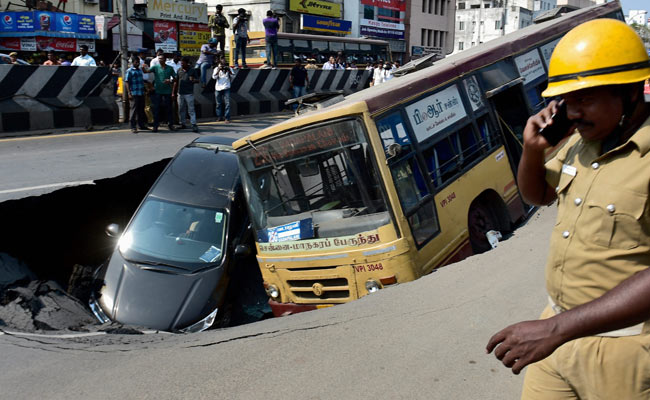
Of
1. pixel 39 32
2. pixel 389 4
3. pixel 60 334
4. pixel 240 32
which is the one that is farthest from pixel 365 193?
pixel 389 4

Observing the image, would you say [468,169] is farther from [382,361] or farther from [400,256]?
[382,361]

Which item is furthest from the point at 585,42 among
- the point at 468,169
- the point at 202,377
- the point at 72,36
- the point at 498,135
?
the point at 72,36

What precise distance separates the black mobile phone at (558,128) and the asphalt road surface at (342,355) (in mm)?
1617

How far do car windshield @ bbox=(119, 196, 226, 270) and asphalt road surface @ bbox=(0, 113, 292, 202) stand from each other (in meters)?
3.00

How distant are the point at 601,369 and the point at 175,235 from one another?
246 inches

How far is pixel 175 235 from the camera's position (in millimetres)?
7668

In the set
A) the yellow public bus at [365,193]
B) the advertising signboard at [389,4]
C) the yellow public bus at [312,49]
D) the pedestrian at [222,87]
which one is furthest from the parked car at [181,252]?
the advertising signboard at [389,4]

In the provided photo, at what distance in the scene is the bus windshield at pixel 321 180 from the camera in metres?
5.95

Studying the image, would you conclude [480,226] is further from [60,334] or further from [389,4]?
[389,4]

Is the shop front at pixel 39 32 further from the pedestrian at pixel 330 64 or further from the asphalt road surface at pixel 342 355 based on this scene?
the asphalt road surface at pixel 342 355

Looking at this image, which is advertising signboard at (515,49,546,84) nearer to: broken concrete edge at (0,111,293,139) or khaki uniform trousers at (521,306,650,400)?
khaki uniform trousers at (521,306,650,400)

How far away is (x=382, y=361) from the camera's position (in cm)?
377

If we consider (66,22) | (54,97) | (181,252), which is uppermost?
(66,22)

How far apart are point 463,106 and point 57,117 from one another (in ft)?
40.6
